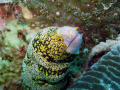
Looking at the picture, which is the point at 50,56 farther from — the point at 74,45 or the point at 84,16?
the point at 84,16

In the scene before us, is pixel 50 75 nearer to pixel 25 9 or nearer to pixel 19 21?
pixel 19 21

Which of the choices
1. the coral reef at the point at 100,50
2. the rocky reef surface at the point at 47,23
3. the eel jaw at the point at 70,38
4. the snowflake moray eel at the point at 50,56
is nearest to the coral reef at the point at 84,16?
the rocky reef surface at the point at 47,23

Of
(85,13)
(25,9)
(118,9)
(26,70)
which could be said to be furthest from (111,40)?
(25,9)

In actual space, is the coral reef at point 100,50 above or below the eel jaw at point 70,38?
below

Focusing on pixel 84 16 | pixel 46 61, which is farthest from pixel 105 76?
pixel 84 16

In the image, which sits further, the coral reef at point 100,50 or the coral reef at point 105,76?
the coral reef at point 100,50

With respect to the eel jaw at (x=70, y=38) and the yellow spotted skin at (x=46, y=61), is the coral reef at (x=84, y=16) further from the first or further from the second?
the eel jaw at (x=70, y=38)

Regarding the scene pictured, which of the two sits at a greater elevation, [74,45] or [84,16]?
[84,16]
